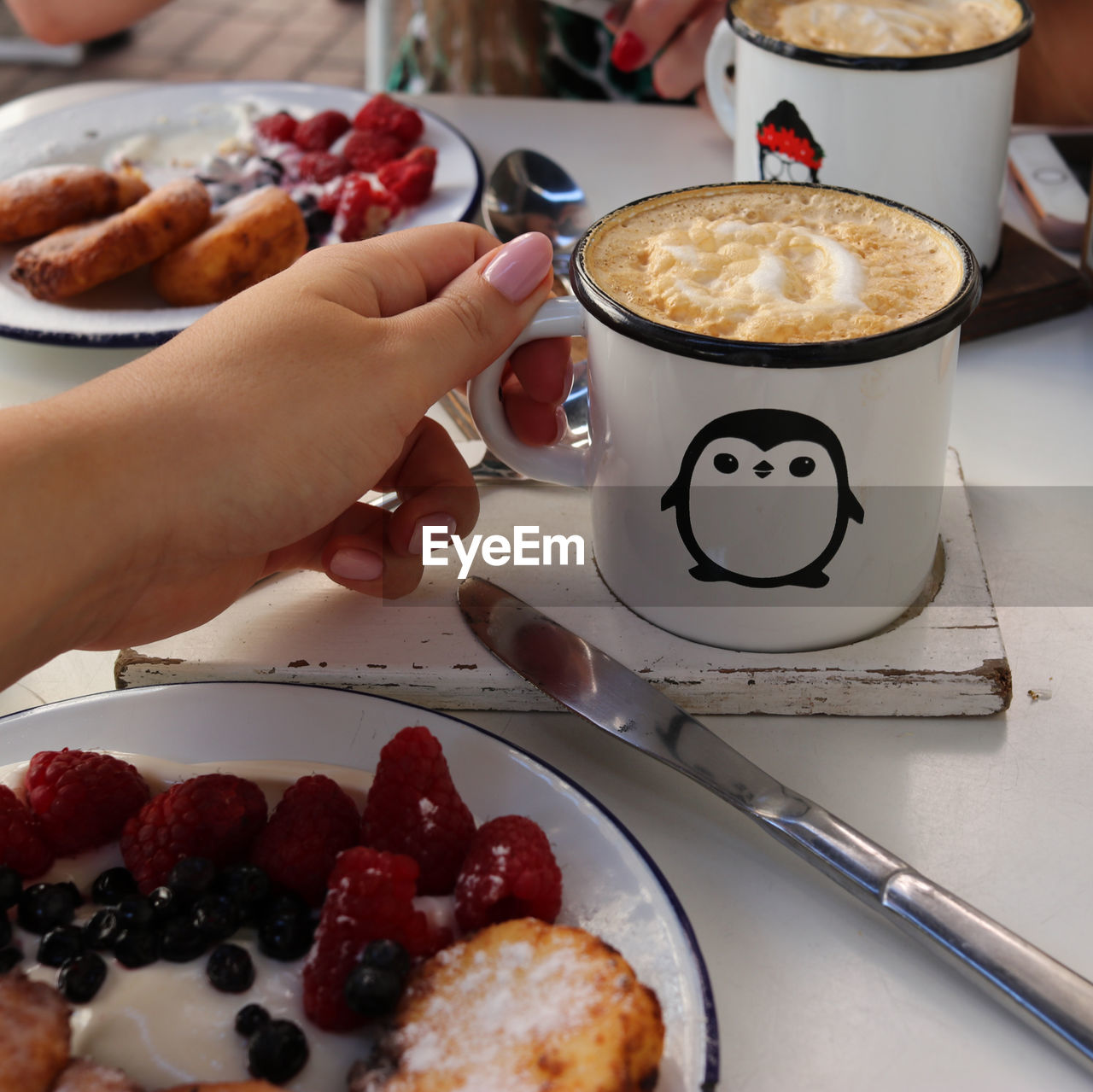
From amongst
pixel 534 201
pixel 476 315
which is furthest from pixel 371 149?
pixel 476 315

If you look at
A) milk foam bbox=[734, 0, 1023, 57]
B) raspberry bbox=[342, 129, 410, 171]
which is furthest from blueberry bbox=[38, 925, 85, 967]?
raspberry bbox=[342, 129, 410, 171]

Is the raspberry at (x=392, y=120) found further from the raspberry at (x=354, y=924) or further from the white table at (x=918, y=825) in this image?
the raspberry at (x=354, y=924)

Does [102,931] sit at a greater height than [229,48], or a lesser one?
greater

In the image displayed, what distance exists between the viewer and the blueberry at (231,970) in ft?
1.57

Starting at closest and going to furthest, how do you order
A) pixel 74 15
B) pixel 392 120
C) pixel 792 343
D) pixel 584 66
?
pixel 792 343 < pixel 392 120 < pixel 74 15 < pixel 584 66

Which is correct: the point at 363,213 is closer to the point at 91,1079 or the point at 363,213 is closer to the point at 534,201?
the point at 534,201

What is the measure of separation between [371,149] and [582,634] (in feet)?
2.58

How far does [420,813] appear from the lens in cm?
52

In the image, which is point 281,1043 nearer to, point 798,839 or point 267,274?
point 798,839

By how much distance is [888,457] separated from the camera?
0.60 m

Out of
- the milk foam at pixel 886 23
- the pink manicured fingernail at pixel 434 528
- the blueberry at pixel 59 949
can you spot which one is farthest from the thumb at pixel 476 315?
the milk foam at pixel 886 23

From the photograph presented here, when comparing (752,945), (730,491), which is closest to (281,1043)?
(752,945)

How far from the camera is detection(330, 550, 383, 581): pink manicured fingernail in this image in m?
0.70

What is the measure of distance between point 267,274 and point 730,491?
668mm
